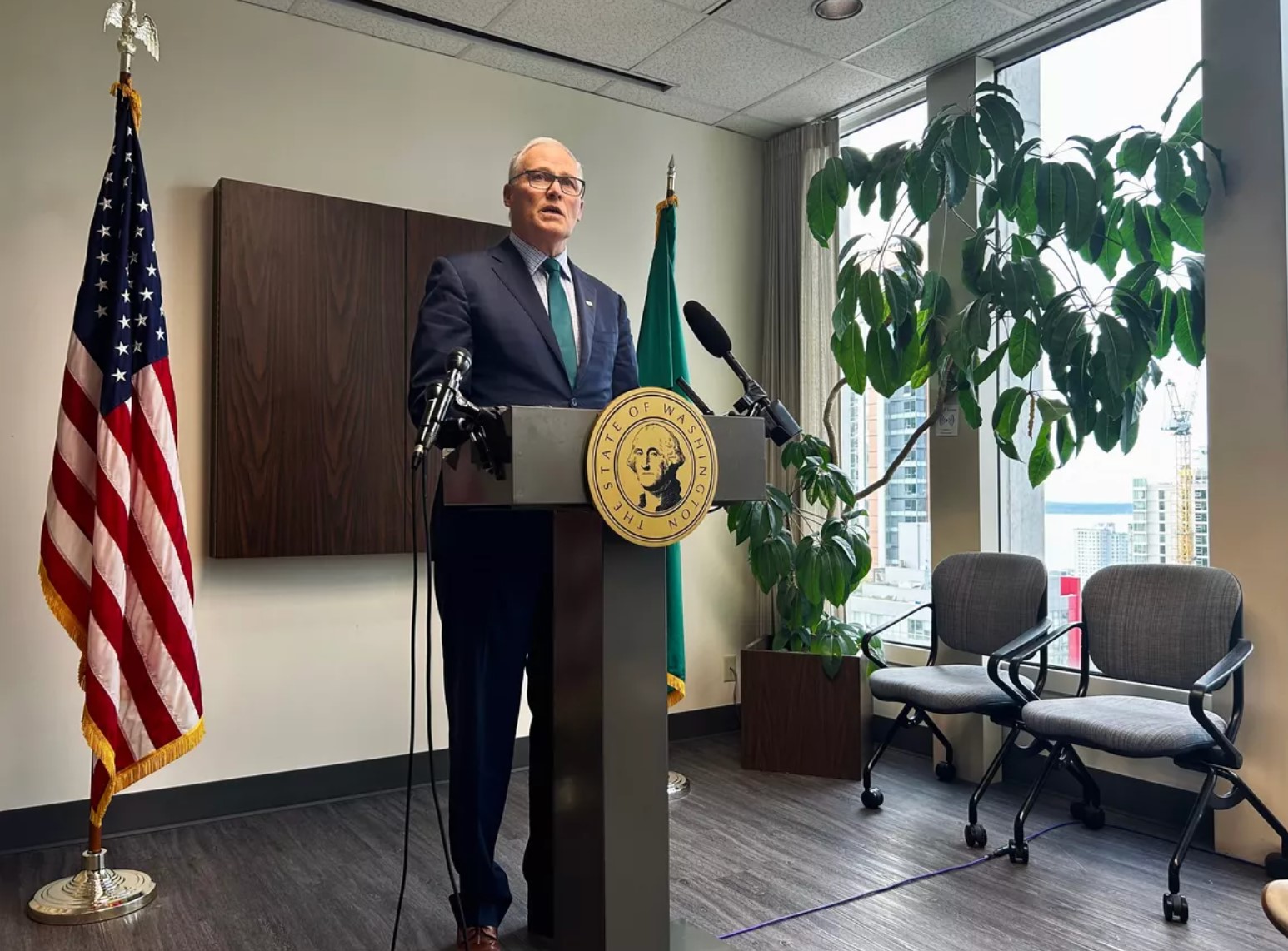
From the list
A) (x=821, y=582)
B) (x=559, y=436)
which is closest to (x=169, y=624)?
(x=559, y=436)

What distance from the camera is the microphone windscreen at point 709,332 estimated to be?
190 cm

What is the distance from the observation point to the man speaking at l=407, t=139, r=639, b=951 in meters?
2.18

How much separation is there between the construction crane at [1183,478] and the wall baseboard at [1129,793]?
2.58ft

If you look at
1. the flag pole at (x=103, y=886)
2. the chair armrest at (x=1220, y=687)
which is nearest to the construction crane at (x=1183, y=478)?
the chair armrest at (x=1220, y=687)

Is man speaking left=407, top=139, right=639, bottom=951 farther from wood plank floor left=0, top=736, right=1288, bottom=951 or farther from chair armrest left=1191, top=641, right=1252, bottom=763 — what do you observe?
chair armrest left=1191, top=641, right=1252, bottom=763

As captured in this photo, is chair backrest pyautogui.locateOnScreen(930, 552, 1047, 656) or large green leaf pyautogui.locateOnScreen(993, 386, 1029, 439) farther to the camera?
chair backrest pyautogui.locateOnScreen(930, 552, 1047, 656)

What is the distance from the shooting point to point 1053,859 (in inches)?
116

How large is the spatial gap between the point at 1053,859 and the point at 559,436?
236cm

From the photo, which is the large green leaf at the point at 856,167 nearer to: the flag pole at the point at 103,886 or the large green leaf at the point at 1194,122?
the large green leaf at the point at 1194,122

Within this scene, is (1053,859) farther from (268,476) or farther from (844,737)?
(268,476)

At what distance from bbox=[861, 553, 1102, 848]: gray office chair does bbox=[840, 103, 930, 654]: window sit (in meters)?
0.52

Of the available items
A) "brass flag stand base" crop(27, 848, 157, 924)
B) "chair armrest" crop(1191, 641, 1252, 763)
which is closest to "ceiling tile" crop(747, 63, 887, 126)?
"chair armrest" crop(1191, 641, 1252, 763)

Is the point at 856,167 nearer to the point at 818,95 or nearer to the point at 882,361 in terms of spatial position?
the point at 882,361

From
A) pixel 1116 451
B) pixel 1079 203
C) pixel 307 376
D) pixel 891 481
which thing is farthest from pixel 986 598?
pixel 307 376
